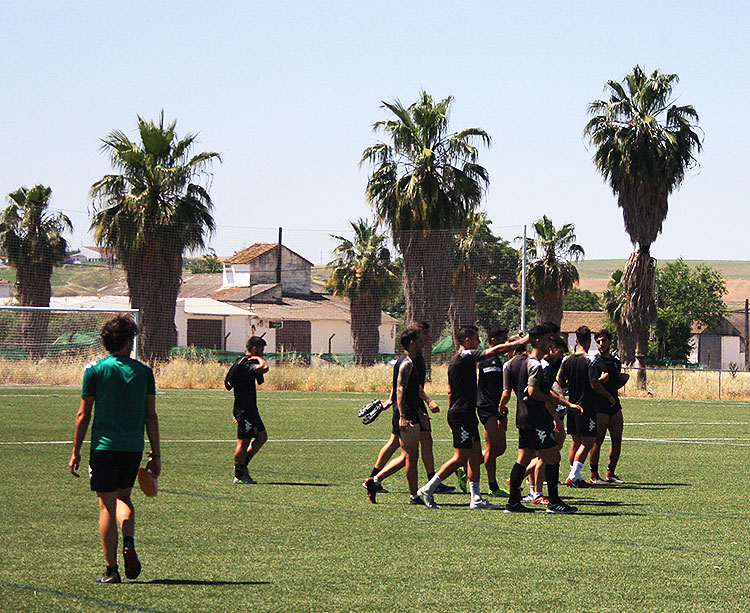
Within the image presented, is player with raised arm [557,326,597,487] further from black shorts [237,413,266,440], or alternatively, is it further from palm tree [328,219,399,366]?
palm tree [328,219,399,366]

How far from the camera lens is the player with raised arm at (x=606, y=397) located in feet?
47.1

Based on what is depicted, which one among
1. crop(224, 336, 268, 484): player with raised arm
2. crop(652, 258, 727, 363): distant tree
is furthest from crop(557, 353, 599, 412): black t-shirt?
crop(652, 258, 727, 363): distant tree

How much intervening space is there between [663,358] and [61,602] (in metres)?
76.6

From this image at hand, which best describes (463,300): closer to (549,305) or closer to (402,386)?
(549,305)

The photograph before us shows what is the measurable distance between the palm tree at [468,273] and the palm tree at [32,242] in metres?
17.0

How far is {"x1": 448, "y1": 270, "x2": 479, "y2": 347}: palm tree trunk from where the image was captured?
131 feet

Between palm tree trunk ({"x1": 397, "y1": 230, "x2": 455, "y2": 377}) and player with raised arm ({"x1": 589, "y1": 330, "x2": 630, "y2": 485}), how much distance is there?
2491 centimetres

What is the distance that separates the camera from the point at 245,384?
47.1ft

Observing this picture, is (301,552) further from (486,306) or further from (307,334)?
(307,334)

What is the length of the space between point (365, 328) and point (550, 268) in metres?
14.3

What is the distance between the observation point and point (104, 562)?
8.59m

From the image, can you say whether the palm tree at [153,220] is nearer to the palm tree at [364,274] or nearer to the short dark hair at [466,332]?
the palm tree at [364,274]

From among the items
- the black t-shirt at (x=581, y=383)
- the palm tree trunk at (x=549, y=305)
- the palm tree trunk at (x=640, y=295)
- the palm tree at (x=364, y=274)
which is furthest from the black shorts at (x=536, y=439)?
the palm tree trunk at (x=549, y=305)

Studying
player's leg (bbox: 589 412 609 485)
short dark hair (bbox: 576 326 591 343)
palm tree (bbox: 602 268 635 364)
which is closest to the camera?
short dark hair (bbox: 576 326 591 343)
